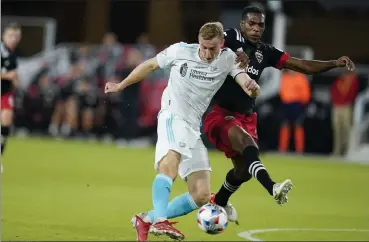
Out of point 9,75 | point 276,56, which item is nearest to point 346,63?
point 276,56

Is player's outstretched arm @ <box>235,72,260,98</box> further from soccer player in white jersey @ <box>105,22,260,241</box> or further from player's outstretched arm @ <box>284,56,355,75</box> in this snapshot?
player's outstretched arm @ <box>284,56,355,75</box>

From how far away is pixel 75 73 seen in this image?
1064 inches

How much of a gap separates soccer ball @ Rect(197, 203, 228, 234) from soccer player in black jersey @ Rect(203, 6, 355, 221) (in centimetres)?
81

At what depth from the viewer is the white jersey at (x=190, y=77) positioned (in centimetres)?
859

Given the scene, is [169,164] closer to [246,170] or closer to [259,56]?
[246,170]

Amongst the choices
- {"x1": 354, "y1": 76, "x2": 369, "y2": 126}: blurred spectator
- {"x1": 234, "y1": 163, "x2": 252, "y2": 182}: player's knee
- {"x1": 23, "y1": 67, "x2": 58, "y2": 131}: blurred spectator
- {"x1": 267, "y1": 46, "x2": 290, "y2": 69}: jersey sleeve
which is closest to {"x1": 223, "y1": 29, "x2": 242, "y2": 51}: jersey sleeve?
{"x1": 267, "y1": 46, "x2": 290, "y2": 69}: jersey sleeve

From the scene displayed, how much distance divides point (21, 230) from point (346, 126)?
15.0 m

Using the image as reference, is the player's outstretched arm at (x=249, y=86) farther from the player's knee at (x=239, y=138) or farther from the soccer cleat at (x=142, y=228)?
the soccer cleat at (x=142, y=228)

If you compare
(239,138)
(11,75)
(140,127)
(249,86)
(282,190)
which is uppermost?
(249,86)

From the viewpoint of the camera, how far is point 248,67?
30.6 ft

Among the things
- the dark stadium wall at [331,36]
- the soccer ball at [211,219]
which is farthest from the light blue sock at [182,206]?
the dark stadium wall at [331,36]

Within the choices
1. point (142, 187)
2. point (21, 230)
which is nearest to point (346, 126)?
point (142, 187)

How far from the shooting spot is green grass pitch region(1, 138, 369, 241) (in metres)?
10.1

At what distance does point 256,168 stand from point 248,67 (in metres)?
1.18
